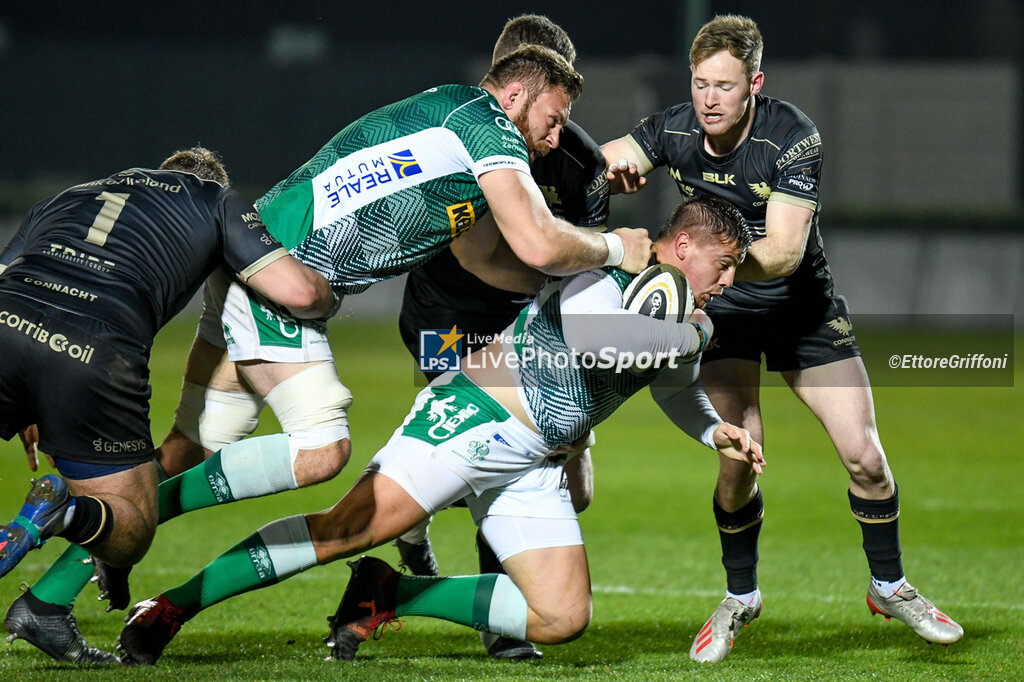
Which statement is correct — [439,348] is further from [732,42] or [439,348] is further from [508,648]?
[732,42]

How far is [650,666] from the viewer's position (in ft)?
14.5

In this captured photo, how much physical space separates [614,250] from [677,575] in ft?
10.2

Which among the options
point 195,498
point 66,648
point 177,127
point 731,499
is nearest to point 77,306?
point 195,498

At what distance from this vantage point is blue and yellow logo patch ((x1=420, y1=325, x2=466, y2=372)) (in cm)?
515

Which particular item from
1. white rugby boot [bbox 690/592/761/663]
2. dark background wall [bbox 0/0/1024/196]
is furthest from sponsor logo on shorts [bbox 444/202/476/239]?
dark background wall [bbox 0/0/1024/196]

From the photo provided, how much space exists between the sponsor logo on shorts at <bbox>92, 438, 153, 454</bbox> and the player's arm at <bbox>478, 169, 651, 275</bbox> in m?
1.38

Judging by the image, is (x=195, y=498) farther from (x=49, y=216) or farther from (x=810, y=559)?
(x=810, y=559)

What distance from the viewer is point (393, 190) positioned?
13.4 feet

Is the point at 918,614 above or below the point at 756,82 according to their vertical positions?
below

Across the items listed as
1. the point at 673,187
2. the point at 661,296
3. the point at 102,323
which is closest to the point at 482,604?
the point at 661,296

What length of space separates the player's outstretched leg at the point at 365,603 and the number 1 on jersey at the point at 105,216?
142 cm

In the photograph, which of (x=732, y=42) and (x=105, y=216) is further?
(x=732, y=42)

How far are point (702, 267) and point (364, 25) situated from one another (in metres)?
22.6

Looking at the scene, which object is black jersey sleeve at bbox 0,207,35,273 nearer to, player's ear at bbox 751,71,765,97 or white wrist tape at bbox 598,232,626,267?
white wrist tape at bbox 598,232,626,267
